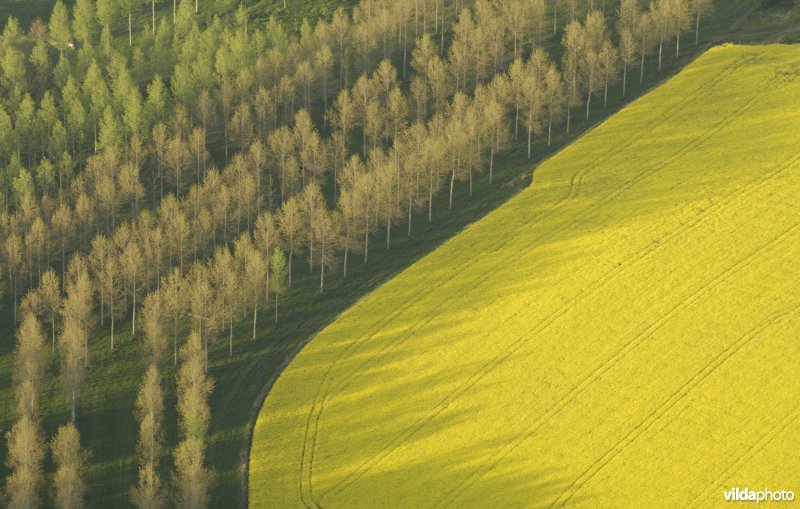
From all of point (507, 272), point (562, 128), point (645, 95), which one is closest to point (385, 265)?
point (507, 272)

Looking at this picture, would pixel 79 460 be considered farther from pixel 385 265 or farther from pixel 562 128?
pixel 562 128

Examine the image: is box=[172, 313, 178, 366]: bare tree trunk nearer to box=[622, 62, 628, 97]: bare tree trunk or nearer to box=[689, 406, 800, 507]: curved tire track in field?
box=[689, 406, 800, 507]: curved tire track in field

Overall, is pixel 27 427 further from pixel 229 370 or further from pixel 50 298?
pixel 50 298

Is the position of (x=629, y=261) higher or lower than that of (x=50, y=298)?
higher

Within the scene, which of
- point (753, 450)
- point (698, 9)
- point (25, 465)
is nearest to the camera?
point (753, 450)

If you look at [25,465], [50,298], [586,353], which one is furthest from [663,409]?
[50,298]

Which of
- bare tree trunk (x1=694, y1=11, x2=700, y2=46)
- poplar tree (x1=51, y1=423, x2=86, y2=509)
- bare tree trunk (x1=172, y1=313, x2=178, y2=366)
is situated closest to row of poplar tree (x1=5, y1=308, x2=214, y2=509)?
A: poplar tree (x1=51, y1=423, x2=86, y2=509)
